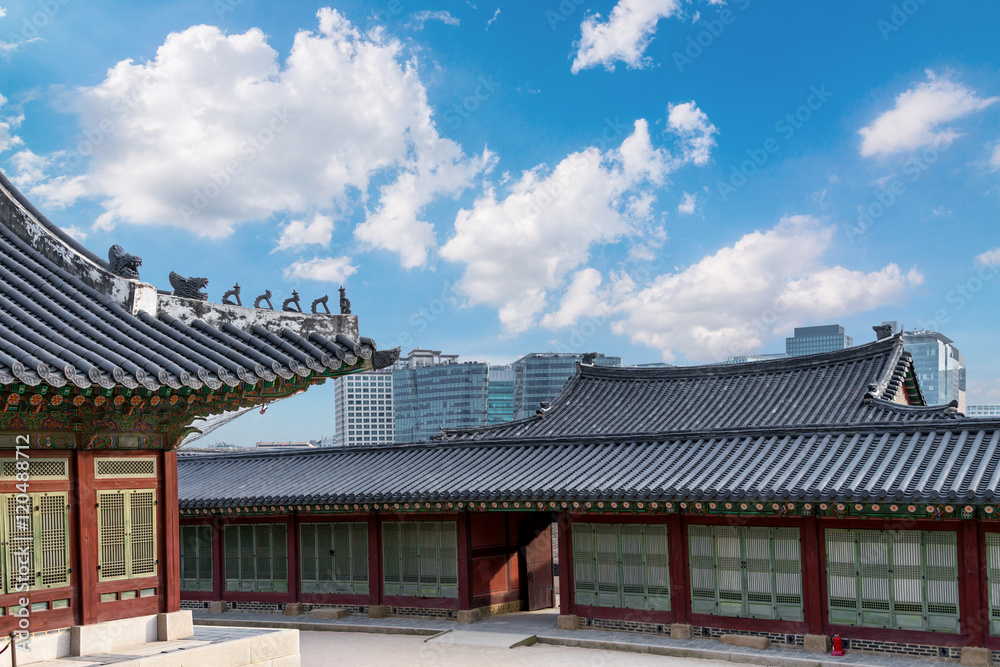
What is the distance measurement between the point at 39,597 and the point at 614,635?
11.9m

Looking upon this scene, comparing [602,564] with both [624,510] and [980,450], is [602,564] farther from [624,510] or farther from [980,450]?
[980,450]

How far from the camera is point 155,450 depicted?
1160cm

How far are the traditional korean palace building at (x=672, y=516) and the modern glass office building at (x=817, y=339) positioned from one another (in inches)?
4696

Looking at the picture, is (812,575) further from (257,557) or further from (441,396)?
(441,396)

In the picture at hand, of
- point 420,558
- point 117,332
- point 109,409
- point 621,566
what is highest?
point 117,332

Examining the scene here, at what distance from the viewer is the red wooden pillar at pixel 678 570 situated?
18.1m

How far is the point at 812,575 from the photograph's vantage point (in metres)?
16.7

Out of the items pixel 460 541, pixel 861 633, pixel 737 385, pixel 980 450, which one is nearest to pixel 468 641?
pixel 460 541

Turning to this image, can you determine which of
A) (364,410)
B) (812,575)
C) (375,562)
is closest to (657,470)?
(812,575)

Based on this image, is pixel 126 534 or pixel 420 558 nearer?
pixel 126 534

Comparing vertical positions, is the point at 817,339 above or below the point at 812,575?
above

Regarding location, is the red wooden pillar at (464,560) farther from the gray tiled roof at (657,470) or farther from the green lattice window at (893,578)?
the green lattice window at (893,578)

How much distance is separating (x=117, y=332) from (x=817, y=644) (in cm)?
1352

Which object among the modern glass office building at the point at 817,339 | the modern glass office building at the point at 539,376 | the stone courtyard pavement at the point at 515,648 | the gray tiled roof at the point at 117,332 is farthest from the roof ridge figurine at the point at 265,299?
the modern glass office building at the point at 817,339
